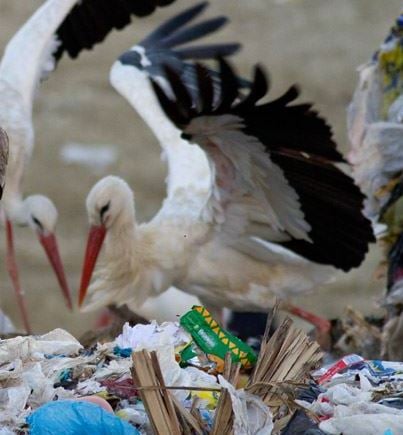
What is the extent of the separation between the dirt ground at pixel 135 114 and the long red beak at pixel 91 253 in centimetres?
54

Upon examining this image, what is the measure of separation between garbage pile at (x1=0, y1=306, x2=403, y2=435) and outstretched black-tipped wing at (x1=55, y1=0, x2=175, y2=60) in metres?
4.92

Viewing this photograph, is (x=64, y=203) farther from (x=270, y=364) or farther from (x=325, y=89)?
(x=270, y=364)

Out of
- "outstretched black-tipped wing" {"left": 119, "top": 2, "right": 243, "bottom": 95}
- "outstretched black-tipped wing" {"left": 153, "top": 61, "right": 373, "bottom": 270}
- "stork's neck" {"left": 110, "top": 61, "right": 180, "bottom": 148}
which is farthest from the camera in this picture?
"outstretched black-tipped wing" {"left": 119, "top": 2, "right": 243, "bottom": 95}

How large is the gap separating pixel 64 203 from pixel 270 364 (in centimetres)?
855

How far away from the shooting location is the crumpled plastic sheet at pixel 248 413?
9.85 ft

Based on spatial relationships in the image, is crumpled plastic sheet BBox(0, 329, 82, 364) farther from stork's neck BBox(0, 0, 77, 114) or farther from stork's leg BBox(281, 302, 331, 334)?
stork's neck BBox(0, 0, 77, 114)

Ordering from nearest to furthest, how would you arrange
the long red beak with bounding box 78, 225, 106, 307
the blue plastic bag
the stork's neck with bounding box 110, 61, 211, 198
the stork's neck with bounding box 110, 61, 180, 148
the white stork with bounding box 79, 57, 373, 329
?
the blue plastic bag < the white stork with bounding box 79, 57, 373, 329 < the stork's neck with bounding box 110, 61, 211, 198 < the long red beak with bounding box 78, 225, 106, 307 < the stork's neck with bounding box 110, 61, 180, 148

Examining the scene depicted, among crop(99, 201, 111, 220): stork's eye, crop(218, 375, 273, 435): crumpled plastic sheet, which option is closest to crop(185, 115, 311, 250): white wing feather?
crop(99, 201, 111, 220): stork's eye

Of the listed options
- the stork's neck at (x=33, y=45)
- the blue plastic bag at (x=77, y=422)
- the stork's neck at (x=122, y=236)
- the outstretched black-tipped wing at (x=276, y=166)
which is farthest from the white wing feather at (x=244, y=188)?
the blue plastic bag at (x=77, y=422)

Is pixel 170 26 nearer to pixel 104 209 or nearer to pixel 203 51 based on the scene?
pixel 203 51

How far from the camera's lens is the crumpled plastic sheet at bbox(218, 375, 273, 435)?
3.00m

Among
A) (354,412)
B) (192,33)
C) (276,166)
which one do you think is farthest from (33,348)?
(192,33)

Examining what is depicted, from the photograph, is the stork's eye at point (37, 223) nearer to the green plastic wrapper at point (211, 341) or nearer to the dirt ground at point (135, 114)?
the dirt ground at point (135, 114)

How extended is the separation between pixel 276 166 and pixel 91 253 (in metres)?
1.44
